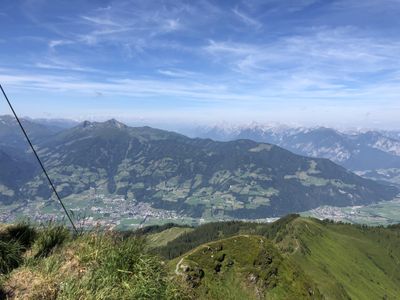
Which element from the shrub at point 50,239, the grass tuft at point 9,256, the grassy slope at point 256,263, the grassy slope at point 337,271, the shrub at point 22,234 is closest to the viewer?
the grass tuft at point 9,256

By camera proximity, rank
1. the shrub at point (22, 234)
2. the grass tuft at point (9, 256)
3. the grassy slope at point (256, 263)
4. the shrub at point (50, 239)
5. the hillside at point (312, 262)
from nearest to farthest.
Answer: the grass tuft at point (9, 256), the shrub at point (50, 239), the shrub at point (22, 234), the grassy slope at point (256, 263), the hillside at point (312, 262)

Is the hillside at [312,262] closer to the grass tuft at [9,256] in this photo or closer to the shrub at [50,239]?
the shrub at [50,239]

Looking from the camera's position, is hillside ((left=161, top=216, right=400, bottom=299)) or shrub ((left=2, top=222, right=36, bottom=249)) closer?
shrub ((left=2, top=222, right=36, bottom=249))

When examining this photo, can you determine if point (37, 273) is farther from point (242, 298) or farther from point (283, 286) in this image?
point (283, 286)

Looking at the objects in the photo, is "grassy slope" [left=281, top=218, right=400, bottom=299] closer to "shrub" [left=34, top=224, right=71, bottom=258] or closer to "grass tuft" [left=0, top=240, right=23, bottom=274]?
"shrub" [left=34, top=224, right=71, bottom=258]

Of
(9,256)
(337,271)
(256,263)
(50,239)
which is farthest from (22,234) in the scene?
(337,271)

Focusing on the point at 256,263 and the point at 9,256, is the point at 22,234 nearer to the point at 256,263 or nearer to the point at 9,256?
the point at 9,256

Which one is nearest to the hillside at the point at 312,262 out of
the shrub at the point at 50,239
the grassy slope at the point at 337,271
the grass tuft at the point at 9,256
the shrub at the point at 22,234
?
the grassy slope at the point at 337,271

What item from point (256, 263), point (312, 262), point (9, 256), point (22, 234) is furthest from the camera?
point (312, 262)

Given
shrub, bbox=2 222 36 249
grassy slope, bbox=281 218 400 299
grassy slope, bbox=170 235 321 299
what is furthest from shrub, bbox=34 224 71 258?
grassy slope, bbox=281 218 400 299

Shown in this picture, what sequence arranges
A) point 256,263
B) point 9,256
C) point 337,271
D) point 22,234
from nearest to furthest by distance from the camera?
point 9,256 → point 22,234 → point 256,263 → point 337,271

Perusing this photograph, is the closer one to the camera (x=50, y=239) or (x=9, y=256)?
(x=9, y=256)

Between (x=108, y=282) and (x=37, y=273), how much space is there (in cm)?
166

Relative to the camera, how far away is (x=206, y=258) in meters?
79.8
